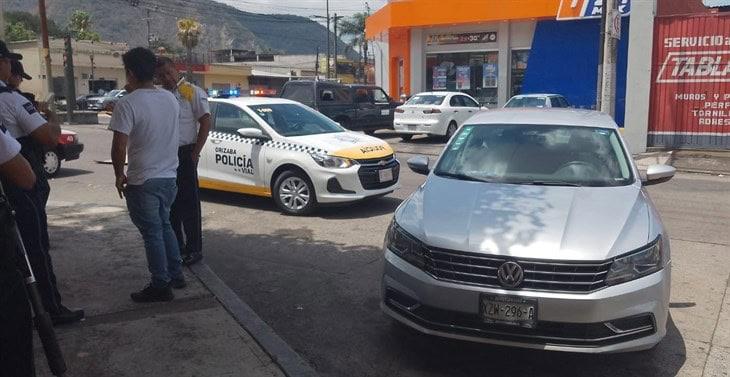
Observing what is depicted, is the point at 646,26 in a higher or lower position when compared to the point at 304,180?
higher

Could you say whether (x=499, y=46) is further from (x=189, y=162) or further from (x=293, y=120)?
(x=189, y=162)

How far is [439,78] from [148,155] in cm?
2233

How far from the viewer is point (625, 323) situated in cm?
368

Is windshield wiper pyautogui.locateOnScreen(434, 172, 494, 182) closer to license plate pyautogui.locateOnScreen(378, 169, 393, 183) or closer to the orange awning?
license plate pyautogui.locateOnScreen(378, 169, 393, 183)

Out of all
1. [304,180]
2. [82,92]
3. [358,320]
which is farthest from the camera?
[82,92]

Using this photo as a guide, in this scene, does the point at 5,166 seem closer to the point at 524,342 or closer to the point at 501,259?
the point at 501,259

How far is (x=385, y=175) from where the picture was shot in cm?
868

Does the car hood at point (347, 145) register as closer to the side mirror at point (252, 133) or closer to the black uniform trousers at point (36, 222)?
the side mirror at point (252, 133)

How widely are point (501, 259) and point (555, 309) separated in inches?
15.6

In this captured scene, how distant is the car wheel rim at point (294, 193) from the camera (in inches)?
333

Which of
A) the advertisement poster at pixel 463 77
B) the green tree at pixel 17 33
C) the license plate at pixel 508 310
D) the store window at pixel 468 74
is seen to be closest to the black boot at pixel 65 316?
the license plate at pixel 508 310

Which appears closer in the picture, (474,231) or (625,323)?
(625,323)

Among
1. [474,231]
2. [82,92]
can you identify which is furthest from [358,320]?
[82,92]

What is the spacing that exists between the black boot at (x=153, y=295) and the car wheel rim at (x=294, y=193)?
143 inches
